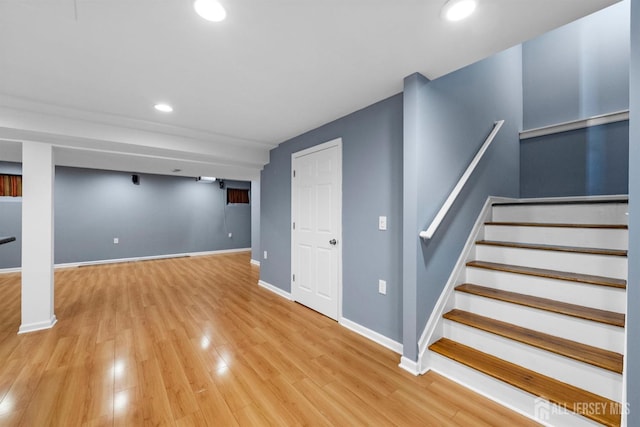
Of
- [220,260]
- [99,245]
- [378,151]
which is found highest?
[378,151]

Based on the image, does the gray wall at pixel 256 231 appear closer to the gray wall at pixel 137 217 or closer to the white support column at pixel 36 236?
the gray wall at pixel 137 217

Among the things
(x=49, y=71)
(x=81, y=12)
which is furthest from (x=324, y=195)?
(x=49, y=71)

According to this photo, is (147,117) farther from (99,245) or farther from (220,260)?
(99,245)

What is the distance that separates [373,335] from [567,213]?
7.07 feet

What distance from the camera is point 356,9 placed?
1329 millimetres

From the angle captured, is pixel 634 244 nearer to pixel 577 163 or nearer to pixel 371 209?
pixel 371 209

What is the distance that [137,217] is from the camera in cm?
636

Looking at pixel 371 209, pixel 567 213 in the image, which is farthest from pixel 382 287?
pixel 567 213

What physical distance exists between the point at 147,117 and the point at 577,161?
4983mm

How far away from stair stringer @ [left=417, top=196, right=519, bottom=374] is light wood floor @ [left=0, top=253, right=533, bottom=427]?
180mm

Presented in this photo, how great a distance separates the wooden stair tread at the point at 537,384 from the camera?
→ 1.31 meters

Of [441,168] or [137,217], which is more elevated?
[441,168]

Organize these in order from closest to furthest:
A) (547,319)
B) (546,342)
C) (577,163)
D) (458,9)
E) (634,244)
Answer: (634,244)
(458,9)
(546,342)
(547,319)
(577,163)

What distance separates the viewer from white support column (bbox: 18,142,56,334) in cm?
261
